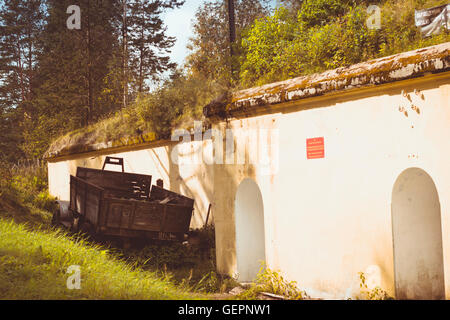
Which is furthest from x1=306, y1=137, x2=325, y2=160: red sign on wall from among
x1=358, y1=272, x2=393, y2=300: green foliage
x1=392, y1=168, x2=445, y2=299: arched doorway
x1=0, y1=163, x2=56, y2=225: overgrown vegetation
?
x1=0, y1=163, x2=56, y2=225: overgrown vegetation

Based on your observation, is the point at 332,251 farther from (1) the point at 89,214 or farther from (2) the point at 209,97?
(2) the point at 209,97

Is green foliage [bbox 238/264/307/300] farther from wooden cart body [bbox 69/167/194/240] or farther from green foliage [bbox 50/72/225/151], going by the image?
green foliage [bbox 50/72/225/151]

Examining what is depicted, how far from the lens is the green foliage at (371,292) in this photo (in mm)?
5422

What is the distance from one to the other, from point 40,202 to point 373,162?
13194 millimetres

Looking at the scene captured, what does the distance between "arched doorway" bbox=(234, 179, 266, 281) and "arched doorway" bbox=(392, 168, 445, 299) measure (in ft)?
9.29

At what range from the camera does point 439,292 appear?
5.72 metres

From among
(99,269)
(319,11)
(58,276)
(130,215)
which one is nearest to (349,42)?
(130,215)

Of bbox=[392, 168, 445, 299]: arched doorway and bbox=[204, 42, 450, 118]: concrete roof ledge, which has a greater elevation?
bbox=[204, 42, 450, 118]: concrete roof ledge

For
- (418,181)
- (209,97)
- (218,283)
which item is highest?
(209,97)

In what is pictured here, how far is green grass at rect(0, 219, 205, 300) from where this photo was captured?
201 inches

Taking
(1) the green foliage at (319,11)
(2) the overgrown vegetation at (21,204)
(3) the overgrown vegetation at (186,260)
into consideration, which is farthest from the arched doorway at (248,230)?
(1) the green foliage at (319,11)

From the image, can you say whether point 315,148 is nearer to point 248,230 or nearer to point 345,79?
point 345,79

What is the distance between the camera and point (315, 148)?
6352mm
